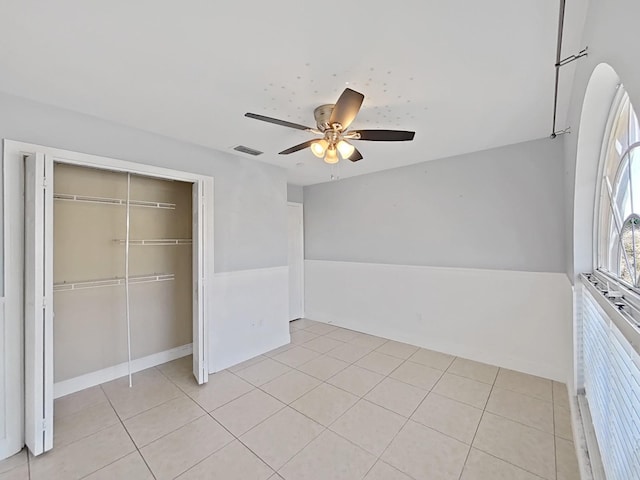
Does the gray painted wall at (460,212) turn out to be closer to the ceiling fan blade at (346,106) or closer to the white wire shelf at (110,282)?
the ceiling fan blade at (346,106)

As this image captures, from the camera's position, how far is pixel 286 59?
1620mm

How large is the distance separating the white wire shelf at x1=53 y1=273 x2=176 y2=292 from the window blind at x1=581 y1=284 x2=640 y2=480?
153 inches

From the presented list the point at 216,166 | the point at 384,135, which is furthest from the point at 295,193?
the point at 384,135

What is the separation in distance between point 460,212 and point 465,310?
49.1 inches

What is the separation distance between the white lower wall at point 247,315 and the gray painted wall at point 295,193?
161cm

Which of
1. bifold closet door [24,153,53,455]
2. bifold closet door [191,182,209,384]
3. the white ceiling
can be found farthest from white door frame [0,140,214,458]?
bifold closet door [191,182,209,384]

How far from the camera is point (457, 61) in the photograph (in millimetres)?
1642

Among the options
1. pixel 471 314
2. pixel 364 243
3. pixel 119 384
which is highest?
pixel 364 243

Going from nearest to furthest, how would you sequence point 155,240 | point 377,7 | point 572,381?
point 377,7, point 572,381, point 155,240

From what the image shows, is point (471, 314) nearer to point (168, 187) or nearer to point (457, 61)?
point (457, 61)

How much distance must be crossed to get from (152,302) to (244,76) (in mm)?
2892

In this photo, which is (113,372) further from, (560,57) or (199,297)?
(560,57)

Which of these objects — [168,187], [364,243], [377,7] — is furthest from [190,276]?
[377,7]

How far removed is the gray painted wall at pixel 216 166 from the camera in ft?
6.93
